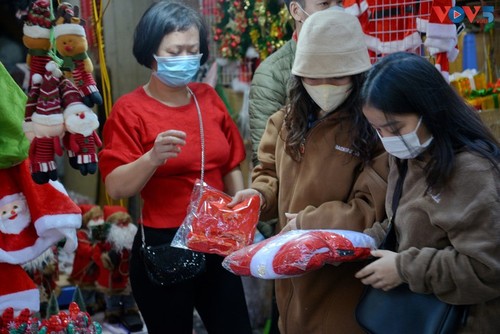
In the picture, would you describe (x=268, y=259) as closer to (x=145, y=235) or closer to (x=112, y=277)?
(x=145, y=235)

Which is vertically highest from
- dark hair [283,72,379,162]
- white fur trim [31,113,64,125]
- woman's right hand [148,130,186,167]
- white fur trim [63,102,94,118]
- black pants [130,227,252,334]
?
white fur trim [63,102,94,118]

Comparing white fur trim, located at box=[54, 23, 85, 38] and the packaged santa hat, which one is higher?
white fur trim, located at box=[54, 23, 85, 38]

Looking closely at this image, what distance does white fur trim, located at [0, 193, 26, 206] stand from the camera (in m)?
2.73

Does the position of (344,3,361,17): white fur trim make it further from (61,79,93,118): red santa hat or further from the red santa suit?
the red santa suit

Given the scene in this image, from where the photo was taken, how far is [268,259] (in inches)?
83.2

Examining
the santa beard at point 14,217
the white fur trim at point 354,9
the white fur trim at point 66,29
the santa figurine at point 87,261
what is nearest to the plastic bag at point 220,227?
the santa beard at point 14,217

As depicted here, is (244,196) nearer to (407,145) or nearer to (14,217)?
(407,145)

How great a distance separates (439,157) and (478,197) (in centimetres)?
15

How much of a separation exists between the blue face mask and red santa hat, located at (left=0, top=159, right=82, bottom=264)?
0.58 metres

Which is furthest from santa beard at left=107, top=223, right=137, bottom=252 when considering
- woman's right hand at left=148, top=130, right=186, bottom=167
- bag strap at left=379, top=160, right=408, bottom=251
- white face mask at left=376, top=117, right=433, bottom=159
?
white face mask at left=376, top=117, right=433, bottom=159

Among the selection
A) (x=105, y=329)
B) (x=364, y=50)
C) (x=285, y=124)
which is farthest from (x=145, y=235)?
(x=105, y=329)

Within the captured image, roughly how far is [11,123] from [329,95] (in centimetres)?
110

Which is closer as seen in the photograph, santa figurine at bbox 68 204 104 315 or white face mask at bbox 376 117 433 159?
white face mask at bbox 376 117 433 159

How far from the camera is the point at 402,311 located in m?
2.04
